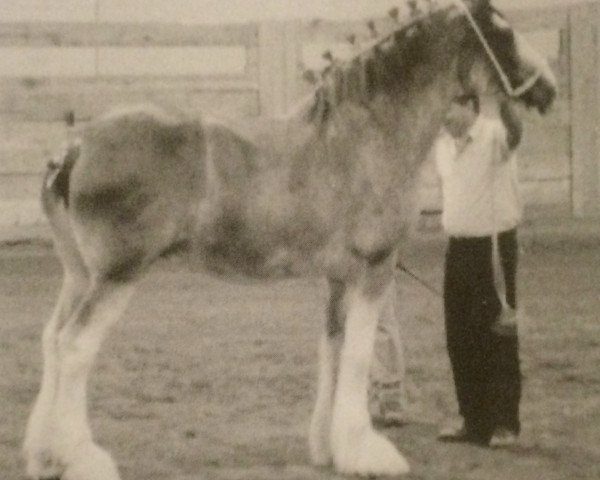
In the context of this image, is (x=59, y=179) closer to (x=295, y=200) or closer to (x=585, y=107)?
(x=295, y=200)

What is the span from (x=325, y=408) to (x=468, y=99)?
0.44 m

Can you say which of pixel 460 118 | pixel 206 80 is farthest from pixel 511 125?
pixel 206 80

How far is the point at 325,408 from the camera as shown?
1188mm

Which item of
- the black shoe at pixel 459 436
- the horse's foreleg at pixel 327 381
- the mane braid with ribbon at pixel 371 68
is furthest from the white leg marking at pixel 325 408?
the mane braid with ribbon at pixel 371 68

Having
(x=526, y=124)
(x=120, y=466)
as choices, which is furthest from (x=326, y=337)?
(x=526, y=124)

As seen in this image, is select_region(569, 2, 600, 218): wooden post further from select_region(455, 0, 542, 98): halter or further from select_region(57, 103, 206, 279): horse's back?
select_region(57, 103, 206, 279): horse's back

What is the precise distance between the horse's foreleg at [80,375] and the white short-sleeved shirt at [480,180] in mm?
472

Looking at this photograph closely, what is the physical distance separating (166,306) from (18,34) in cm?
43

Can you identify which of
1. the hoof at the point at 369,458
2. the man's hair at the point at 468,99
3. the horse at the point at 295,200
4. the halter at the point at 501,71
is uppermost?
the halter at the point at 501,71

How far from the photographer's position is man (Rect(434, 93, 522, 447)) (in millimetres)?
1221

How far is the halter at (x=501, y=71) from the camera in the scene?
44.3 inches

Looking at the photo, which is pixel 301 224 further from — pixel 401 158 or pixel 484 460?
pixel 484 460

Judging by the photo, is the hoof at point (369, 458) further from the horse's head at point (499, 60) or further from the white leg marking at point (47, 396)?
the horse's head at point (499, 60)

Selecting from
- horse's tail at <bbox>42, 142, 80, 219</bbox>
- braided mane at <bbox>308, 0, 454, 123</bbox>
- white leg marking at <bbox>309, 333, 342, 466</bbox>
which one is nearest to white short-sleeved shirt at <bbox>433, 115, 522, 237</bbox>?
braided mane at <bbox>308, 0, 454, 123</bbox>
